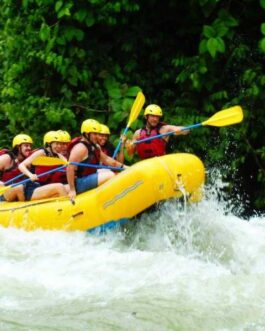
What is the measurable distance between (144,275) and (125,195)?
42.2 inches

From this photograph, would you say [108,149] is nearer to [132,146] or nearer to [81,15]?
[132,146]

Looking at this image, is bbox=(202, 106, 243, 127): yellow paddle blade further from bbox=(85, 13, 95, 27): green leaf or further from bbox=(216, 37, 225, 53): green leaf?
bbox=(85, 13, 95, 27): green leaf

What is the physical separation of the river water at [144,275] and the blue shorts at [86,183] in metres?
0.54

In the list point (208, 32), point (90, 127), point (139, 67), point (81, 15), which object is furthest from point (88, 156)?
point (139, 67)

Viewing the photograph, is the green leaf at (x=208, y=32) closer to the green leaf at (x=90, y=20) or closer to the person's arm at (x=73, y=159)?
the green leaf at (x=90, y=20)

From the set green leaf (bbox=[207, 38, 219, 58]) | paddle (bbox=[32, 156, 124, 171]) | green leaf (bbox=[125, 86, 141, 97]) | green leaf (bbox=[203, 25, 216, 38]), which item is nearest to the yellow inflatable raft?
paddle (bbox=[32, 156, 124, 171])

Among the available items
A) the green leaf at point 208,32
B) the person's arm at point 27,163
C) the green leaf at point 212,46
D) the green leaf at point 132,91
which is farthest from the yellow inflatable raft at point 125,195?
the green leaf at point 132,91

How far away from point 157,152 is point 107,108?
4.87ft

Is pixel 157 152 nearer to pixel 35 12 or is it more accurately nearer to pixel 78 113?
pixel 78 113

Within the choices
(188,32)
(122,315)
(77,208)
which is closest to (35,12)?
(188,32)

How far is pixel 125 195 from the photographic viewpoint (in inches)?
230

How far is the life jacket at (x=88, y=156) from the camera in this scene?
645cm

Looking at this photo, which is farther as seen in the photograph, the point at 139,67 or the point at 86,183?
the point at 139,67

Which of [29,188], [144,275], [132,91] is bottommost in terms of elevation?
[29,188]
